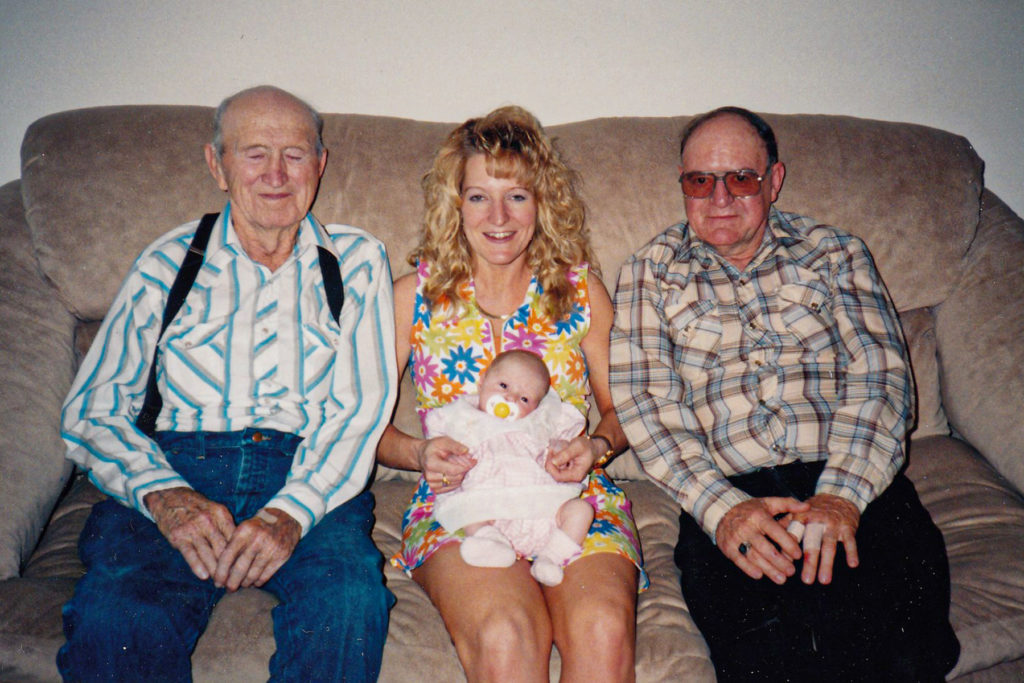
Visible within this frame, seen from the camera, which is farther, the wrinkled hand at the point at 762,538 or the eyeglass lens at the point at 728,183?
the eyeglass lens at the point at 728,183

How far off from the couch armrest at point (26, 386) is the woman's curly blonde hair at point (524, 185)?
3.70ft

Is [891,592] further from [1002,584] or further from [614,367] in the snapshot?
[614,367]

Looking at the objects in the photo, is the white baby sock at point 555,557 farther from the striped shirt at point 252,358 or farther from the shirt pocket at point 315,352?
the shirt pocket at point 315,352

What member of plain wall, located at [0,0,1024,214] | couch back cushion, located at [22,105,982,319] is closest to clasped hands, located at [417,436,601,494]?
couch back cushion, located at [22,105,982,319]

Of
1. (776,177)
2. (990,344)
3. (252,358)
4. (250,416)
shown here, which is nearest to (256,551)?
(250,416)

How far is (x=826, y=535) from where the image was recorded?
1566 mm

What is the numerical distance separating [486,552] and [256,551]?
1.74 feet

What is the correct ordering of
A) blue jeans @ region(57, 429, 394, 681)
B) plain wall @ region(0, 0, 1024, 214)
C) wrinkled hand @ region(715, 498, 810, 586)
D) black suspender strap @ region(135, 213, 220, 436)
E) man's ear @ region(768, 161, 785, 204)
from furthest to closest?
plain wall @ region(0, 0, 1024, 214), man's ear @ region(768, 161, 785, 204), black suspender strap @ region(135, 213, 220, 436), wrinkled hand @ region(715, 498, 810, 586), blue jeans @ region(57, 429, 394, 681)

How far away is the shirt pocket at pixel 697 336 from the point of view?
6.42 ft

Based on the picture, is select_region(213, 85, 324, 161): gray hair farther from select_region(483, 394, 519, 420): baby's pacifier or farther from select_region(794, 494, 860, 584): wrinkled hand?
select_region(794, 494, 860, 584): wrinkled hand

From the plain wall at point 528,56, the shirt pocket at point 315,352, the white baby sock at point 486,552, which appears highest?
the plain wall at point 528,56

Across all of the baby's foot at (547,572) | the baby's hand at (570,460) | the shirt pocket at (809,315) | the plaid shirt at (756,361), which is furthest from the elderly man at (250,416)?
the shirt pocket at (809,315)

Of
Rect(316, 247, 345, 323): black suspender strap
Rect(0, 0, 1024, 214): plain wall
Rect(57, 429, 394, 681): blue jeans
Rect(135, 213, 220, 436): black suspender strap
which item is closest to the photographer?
Rect(57, 429, 394, 681): blue jeans

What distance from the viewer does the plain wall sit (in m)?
2.44
